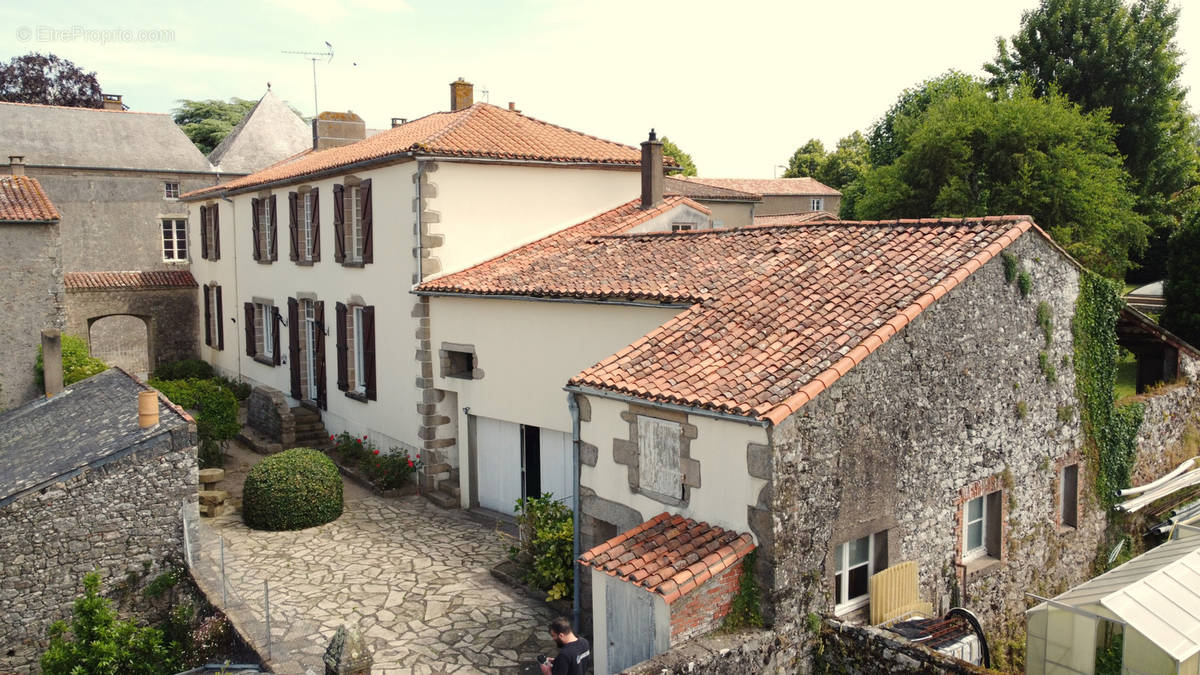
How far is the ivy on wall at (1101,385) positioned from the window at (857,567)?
466cm

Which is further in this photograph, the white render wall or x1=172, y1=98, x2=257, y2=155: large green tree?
x1=172, y1=98, x2=257, y2=155: large green tree

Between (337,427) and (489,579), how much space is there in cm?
829

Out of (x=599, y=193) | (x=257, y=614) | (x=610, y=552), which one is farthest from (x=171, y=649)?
(x=599, y=193)

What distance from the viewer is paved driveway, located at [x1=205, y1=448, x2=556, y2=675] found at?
9.80 metres

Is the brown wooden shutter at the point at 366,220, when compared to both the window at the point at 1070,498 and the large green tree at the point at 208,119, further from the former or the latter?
the large green tree at the point at 208,119

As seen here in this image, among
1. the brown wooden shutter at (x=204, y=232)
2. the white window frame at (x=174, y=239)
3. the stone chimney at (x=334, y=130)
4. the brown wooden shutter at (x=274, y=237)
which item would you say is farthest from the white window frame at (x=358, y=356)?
the white window frame at (x=174, y=239)

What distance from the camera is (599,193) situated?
1745cm

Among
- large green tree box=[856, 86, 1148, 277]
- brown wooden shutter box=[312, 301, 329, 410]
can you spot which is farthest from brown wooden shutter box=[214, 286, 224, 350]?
large green tree box=[856, 86, 1148, 277]

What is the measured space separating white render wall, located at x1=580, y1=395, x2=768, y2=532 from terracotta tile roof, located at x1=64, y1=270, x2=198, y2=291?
22561 millimetres

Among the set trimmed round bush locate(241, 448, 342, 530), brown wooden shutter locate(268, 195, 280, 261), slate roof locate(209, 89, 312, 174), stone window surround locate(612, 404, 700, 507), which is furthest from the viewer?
slate roof locate(209, 89, 312, 174)

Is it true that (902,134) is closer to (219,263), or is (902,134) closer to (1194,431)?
(1194,431)

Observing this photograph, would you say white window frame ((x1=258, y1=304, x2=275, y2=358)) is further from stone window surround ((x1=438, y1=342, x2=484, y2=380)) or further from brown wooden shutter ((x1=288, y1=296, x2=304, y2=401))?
stone window surround ((x1=438, y1=342, x2=484, y2=380))

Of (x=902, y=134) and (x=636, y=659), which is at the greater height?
(x=902, y=134)

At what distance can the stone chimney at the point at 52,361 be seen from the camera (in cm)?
1812
